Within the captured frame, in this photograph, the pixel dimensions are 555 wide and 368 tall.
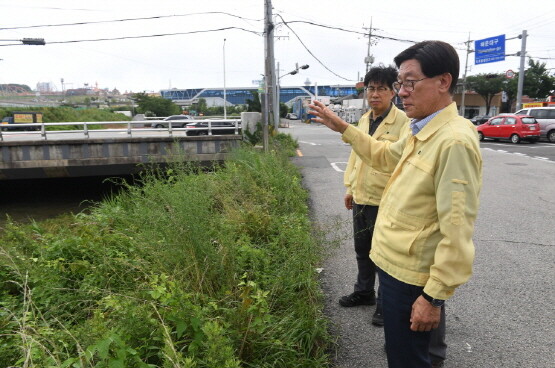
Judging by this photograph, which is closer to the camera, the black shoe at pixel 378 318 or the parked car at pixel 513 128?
the black shoe at pixel 378 318

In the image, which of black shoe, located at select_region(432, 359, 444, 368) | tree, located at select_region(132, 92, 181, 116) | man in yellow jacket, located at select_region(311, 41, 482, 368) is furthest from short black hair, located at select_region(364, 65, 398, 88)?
tree, located at select_region(132, 92, 181, 116)

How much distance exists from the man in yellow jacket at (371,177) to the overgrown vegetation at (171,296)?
41cm

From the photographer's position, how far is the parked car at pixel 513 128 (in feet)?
61.0

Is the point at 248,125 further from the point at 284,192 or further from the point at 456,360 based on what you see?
the point at 456,360

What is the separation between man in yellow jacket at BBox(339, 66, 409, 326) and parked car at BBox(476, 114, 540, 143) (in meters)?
18.1

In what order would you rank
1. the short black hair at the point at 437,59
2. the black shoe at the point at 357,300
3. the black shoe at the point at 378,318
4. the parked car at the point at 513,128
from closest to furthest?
the short black hair at the point at 437,59, the black shoe at the point at 378,318, the black shoe at the point at 357,300, the parked car at the point at 513,128

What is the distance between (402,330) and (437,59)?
119 centimetres

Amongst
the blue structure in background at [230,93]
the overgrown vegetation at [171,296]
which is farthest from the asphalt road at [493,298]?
the blue structure in background at [230,93]

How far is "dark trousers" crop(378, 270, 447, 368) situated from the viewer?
178cm

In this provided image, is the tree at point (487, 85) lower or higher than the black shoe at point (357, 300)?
higher

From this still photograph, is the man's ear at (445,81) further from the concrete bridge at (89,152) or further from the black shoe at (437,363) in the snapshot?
the concrete bridge at (89,152)

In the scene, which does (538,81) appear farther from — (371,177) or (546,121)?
(371,177)

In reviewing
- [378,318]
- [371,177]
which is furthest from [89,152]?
[378,318]

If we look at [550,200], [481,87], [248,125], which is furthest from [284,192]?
[481,87]
